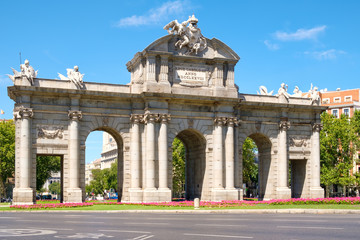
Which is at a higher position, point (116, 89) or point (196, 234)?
point (116, 89)

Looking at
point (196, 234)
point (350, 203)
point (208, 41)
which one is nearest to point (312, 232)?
point (196, 234)

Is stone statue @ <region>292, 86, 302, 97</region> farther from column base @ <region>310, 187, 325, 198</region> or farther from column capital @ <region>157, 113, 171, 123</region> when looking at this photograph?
column capital @ <region>157, 113, 171, 123</region>

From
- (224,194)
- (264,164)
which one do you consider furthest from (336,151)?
(224,194)

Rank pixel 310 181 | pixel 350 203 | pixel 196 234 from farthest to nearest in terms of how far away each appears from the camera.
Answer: pixel 310 181 < pixel 350 203 < pixel 196 234

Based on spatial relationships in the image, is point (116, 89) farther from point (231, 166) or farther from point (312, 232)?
point (312, 232)

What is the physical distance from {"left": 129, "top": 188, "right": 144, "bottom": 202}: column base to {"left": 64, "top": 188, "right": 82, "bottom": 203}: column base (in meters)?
4.89

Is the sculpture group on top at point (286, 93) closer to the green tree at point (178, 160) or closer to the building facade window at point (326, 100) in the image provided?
the green tree at point (178, 160)

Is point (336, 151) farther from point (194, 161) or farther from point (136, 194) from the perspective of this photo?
point (136, 194)

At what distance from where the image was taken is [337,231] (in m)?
20.5

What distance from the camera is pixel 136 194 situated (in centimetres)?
5169

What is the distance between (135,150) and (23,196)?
1138cm

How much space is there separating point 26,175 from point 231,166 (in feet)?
66.3

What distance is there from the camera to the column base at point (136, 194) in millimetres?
51500

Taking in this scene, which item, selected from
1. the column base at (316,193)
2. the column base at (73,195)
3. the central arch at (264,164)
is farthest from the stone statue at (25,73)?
the column base at (316,193)
